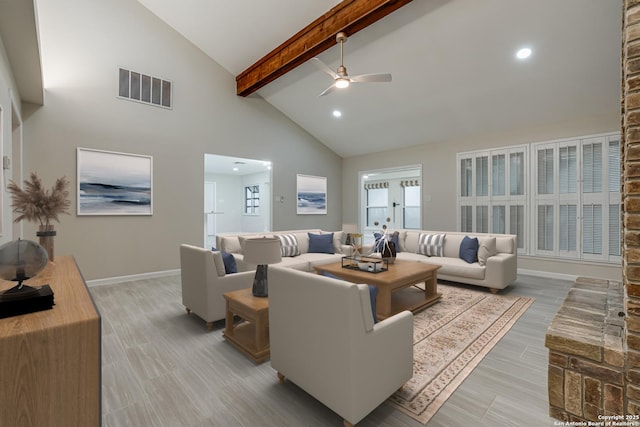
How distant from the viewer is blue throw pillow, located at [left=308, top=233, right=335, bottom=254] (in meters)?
5.05

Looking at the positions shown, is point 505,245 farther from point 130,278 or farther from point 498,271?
point 130,278

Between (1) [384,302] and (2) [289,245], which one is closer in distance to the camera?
(1) [384,302]

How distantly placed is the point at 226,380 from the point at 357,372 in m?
1.10

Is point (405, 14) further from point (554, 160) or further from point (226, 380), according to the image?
point (226, 380)

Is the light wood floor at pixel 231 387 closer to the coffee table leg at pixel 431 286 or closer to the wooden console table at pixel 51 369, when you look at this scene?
the wooden console table at pixel 51 369

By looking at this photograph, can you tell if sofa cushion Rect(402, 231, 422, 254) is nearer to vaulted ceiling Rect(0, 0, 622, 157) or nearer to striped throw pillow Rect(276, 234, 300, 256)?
striped throw pillow Rect(276, 234, 300, 256)

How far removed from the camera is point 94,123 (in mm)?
4453

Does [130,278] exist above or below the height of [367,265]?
below

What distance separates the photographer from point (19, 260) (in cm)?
111

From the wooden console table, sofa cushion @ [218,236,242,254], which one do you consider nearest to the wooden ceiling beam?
sofa cushion @ [218,236,242,254]

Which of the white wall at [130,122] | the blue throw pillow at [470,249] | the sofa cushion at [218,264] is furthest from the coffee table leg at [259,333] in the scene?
the white wall at [130,122]

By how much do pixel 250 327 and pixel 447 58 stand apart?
14.8 ft

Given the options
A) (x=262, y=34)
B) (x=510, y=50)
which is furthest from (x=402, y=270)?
(x=262, y=34)

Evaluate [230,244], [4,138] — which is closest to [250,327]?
[230,244]
